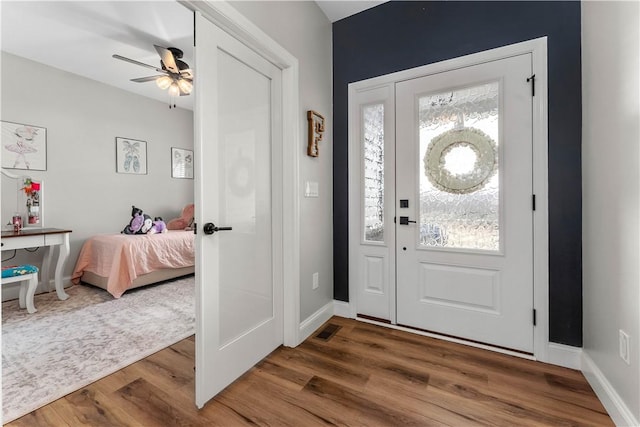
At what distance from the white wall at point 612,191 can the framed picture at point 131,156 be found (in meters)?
5.37

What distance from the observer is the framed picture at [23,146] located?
3.35 meters

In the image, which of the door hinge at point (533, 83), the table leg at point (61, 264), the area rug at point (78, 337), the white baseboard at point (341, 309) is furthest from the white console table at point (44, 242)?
the door hinge at point (533, 83)

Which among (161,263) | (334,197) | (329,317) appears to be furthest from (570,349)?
(161,263)

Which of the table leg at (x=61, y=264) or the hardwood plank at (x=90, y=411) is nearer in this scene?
the hardwood plank at (x=90, y=411)

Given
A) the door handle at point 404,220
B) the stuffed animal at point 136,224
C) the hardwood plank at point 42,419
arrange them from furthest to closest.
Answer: the stuffed animal at point 136,224 → the door handle at point 404,220 → the hardwood plank at point 42,419

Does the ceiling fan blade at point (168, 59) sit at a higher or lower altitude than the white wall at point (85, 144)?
higher

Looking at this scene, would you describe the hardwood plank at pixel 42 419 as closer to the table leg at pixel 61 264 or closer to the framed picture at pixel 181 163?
the table leg at pixel 61 264

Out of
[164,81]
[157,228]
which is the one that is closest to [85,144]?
[157,228]

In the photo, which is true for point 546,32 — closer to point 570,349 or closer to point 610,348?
point 610,348

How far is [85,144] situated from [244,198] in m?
3.61

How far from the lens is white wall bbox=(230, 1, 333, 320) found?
212 centimetres

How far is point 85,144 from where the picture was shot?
400 cm

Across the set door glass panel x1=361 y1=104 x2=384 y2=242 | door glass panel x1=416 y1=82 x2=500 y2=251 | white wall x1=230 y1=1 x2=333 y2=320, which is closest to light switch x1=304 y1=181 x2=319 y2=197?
white wall x1=230 y1=1 x2=333 y2=320

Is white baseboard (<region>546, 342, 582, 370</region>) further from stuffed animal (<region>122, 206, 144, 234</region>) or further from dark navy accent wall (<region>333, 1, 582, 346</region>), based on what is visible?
stuffed animal (<region>122, 206, 144, 234</region>)
